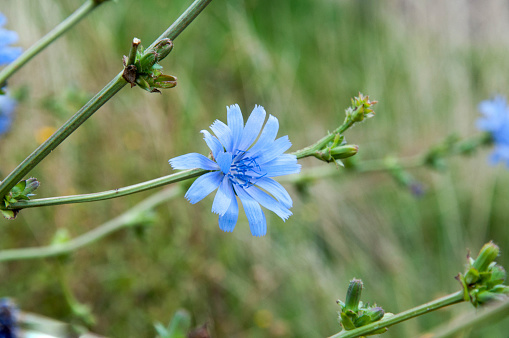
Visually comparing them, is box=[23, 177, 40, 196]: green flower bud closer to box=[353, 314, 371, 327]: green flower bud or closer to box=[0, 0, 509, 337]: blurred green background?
box=[353, 314, 371, 327]: green flower bud

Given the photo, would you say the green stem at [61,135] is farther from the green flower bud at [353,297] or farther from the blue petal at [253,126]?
the green flower bud at [353,297]

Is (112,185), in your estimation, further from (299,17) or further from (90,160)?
(299,17)

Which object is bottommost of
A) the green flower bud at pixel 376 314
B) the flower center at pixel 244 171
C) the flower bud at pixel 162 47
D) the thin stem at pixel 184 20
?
the green flower bud at pixel 376 314

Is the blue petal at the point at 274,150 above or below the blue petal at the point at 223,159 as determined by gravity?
above

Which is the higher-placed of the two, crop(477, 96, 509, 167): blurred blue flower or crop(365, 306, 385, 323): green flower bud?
crop(477, 96, 509, 167): blurred blue flower

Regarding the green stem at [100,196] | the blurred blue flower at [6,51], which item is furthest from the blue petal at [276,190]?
the blurred blue flower at [6,51]

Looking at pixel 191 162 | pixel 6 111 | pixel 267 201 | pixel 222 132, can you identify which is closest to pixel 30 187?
pixel 191 162

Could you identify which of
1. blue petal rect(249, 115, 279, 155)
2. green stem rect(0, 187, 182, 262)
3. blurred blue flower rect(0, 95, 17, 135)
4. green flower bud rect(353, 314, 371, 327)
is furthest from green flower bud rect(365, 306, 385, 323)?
blurred blue flower rect(0, 95, 17, 135)
